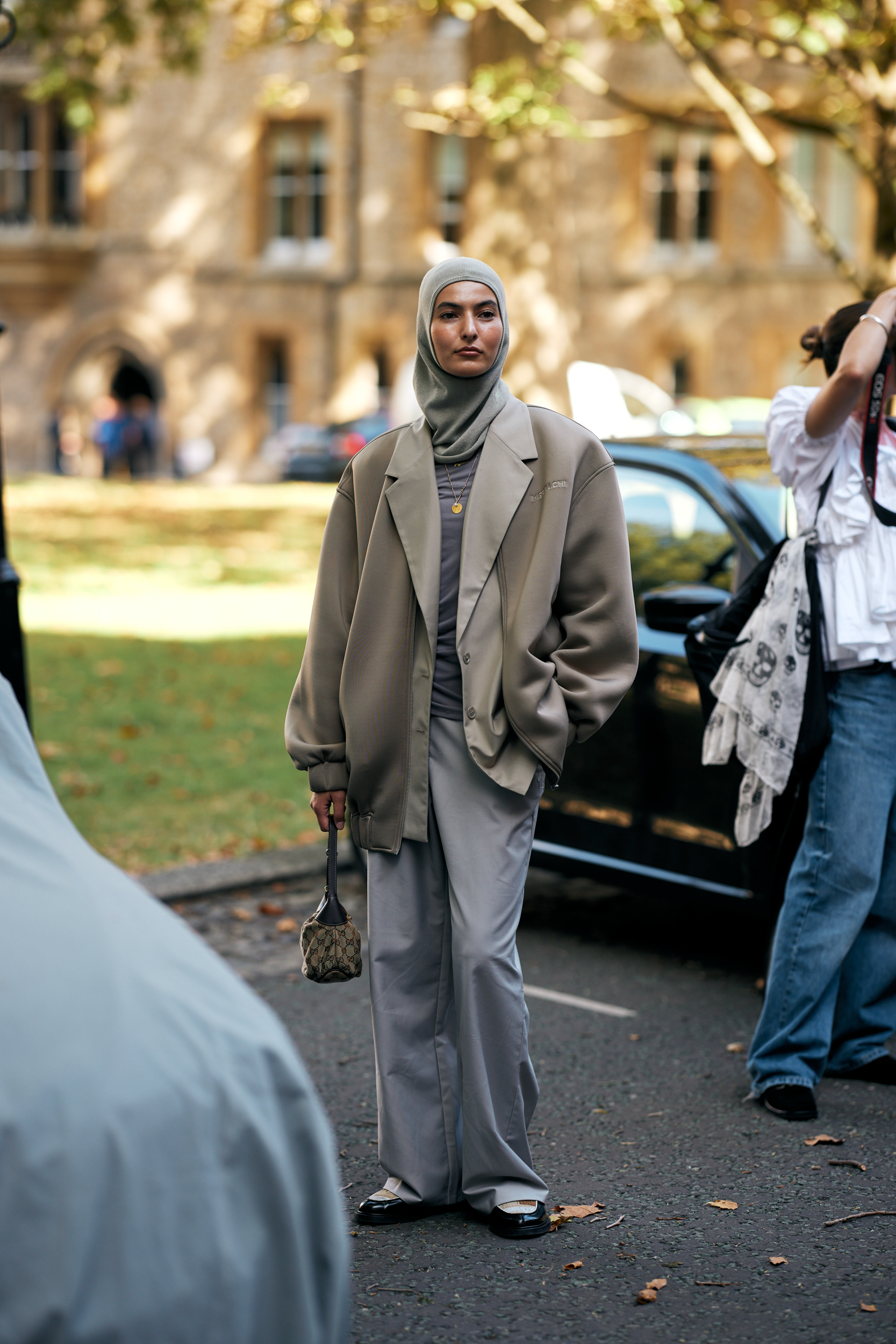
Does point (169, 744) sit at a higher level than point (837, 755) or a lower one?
lower

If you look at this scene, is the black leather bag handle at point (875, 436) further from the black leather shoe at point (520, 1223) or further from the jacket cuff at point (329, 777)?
the black leather shoe at point (520, 1223)

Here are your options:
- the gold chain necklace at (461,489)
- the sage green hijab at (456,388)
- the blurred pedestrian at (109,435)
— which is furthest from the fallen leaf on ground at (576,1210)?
the blurred pedestrian at (109,435)

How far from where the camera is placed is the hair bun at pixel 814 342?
15.3 feet

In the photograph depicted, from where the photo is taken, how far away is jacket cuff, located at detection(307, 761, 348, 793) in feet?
12.5

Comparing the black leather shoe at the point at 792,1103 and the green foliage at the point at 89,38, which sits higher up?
the green foliage at the point at 89,38

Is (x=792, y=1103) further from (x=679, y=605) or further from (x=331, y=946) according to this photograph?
(x=679, y=605)

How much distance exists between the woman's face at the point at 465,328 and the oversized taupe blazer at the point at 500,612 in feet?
0.51

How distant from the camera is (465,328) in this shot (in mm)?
3619

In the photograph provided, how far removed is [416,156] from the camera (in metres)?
38.4

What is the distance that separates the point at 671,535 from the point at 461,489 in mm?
2305

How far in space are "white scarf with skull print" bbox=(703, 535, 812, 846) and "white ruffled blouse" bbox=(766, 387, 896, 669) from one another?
0.08 metres

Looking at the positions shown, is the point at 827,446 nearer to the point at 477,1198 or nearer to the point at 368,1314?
the point at 477,1198

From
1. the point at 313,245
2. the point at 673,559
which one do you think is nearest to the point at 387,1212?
the point at 673,559

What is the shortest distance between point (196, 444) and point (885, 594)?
118 feet
